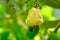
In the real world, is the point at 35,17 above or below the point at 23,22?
above

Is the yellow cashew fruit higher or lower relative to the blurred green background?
higher

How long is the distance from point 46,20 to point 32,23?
1.54ft

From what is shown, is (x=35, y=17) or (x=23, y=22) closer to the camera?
(x=35, y=17)

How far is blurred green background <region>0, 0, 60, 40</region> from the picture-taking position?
677 mm

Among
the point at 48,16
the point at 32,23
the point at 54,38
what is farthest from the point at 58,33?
the point at 32,23

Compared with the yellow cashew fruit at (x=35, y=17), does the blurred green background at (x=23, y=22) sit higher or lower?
lower

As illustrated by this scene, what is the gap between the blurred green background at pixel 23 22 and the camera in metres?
0.68

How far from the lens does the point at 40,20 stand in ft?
2.09

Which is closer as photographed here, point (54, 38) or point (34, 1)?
point (34, 1)

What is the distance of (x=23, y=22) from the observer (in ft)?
4.00

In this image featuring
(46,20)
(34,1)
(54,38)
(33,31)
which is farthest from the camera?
(46,20)

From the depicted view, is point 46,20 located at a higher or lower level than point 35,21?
lower

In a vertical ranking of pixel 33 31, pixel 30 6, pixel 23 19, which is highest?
pixel 30 6

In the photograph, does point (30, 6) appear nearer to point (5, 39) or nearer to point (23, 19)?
point (5, 39)
